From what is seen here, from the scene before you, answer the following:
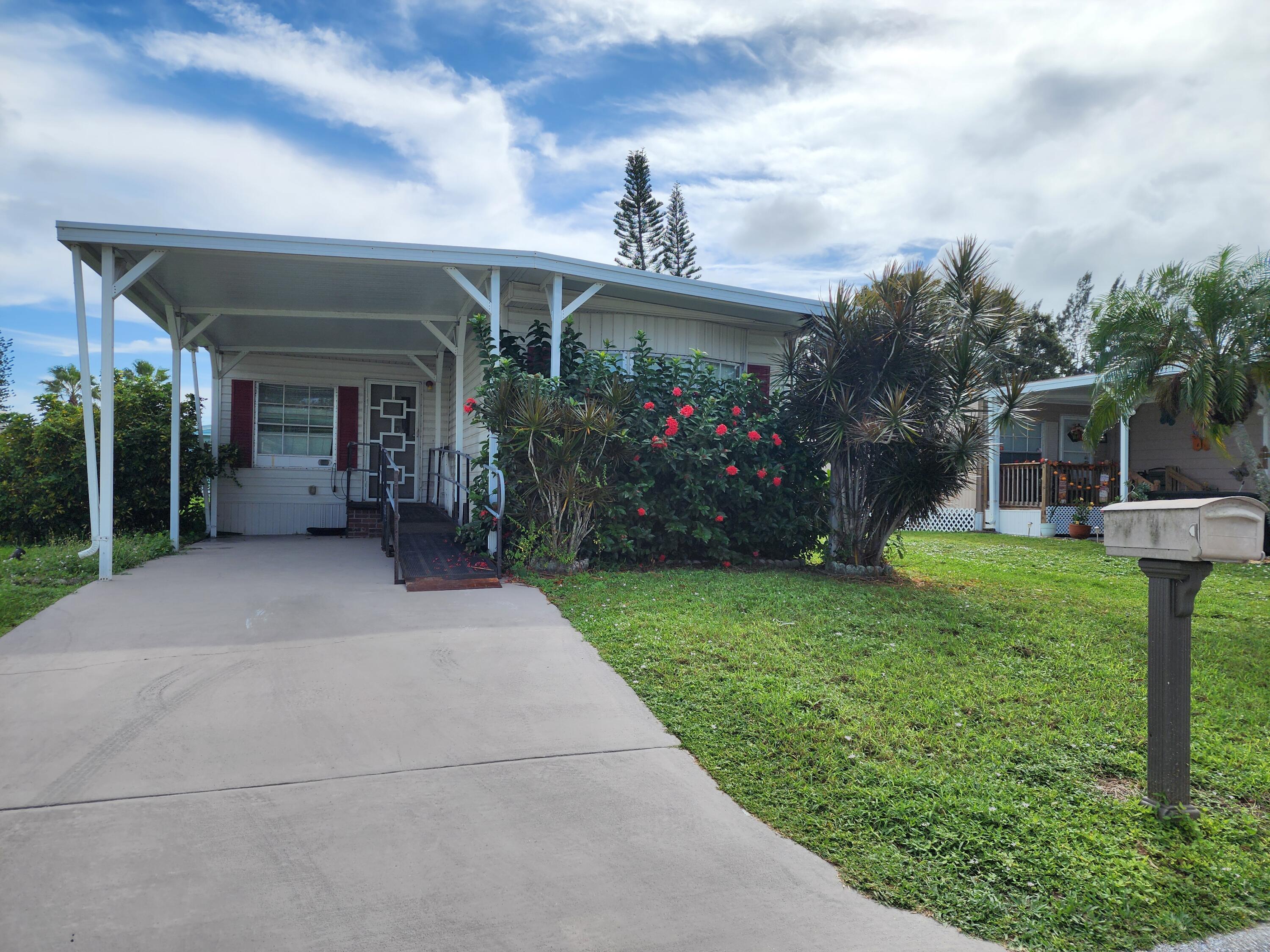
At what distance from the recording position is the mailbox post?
279 centimetres

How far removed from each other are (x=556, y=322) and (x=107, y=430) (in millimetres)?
4311

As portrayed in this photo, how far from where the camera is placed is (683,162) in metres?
25.5

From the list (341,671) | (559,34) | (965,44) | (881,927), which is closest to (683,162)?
(559,34)

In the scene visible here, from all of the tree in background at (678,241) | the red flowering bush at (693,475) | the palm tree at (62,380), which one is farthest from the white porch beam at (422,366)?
the tree in background at (678,241)

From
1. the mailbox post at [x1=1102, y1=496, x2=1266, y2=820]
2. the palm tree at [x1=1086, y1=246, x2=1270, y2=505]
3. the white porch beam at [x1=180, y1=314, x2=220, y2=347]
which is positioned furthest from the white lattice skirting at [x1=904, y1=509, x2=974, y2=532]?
the mailbox post at [x1=1102, y1=496, x2=1266, y2=820]

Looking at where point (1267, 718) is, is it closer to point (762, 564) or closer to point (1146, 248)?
point (762, 564)

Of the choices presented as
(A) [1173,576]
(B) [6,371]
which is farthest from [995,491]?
A: (B) [6,371]

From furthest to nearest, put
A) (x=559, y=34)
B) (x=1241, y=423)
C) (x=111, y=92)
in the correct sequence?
1. (x=1241, y=423)
2. (x=559, y=34)
3. (x=111, y=92)

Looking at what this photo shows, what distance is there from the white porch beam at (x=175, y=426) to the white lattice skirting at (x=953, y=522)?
1398 centimetres

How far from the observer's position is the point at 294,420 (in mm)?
13039

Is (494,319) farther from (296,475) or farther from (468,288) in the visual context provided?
(296,475)

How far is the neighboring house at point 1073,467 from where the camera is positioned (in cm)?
1498

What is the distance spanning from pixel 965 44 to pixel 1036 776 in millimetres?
7334

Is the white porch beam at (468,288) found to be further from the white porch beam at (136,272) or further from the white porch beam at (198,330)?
the white porch beam at (198,330)
